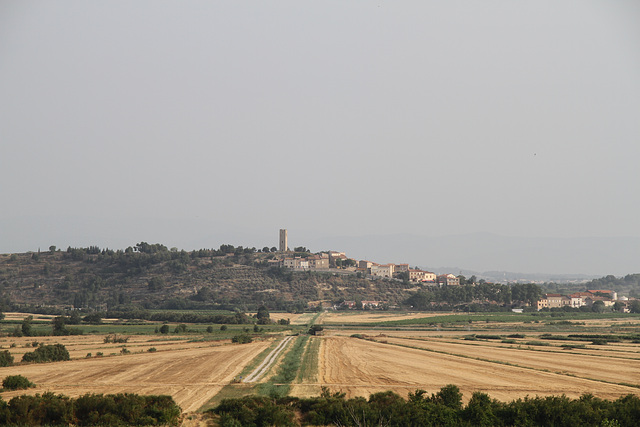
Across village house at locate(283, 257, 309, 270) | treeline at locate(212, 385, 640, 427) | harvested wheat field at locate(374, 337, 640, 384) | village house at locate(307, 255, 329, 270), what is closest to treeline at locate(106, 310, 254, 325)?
harvested wheat field at locate(374, 337, 640, 384)

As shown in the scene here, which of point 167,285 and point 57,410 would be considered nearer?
point 57,410

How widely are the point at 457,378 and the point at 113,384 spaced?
20621 mm

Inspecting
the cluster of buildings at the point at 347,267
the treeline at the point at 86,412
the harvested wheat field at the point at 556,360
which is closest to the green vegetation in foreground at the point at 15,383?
the treeline at the point at 86,412

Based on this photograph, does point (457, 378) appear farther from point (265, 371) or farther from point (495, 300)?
point (495, 300)

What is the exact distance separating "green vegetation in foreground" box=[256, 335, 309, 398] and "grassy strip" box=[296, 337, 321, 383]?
404mm

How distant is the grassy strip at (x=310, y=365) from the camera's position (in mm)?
36312

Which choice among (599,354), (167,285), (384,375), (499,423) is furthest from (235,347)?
(167,285)

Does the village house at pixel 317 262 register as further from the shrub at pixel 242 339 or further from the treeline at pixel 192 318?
the shrub at pixel 242 339

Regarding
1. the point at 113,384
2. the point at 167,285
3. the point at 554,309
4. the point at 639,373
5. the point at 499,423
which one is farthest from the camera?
the point at 167,285

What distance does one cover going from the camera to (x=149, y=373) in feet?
126

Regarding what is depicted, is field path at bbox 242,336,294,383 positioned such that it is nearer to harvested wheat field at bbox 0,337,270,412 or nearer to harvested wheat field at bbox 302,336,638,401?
harvested wheat field at bbox 0,337,270,412

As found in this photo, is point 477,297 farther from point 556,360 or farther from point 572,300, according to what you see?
point 556,360

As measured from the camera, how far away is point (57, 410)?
2334cm

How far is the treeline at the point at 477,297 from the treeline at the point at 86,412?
121846 mm
